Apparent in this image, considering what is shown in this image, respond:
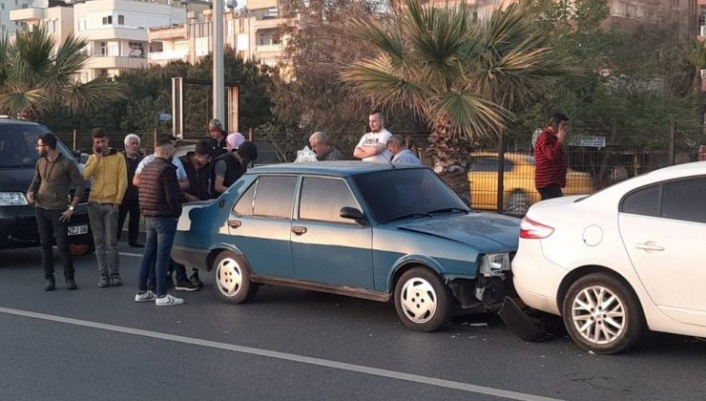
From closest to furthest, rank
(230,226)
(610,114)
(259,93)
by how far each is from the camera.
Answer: (230,226) < (610,114) < (259,93)

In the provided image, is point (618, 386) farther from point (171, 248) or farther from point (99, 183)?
point (99, 183)

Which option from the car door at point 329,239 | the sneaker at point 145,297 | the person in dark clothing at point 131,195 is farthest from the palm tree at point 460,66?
the sneaker at point 145,297

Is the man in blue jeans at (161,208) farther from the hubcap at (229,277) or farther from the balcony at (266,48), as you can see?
the balcony at (266,48)

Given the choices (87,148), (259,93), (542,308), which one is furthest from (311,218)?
(259,93)

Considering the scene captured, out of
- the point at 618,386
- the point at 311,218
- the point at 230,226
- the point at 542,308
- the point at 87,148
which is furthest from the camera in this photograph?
the point at 87,148

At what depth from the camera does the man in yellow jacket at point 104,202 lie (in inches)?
417

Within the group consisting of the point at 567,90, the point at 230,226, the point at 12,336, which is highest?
the point at 567,90

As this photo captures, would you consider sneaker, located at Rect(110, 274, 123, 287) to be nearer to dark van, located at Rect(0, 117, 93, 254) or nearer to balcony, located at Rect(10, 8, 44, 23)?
dark van, located at Rect(0, 117, 93, 254)

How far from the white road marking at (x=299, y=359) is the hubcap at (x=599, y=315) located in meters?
1.24

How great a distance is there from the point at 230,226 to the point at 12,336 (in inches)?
94.6

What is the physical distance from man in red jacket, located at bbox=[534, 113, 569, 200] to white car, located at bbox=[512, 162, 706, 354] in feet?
11.7

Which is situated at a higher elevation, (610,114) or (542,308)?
(610,114)

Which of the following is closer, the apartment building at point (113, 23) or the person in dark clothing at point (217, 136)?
the person in dark clothing at point (217, 136)

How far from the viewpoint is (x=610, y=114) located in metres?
21.2
